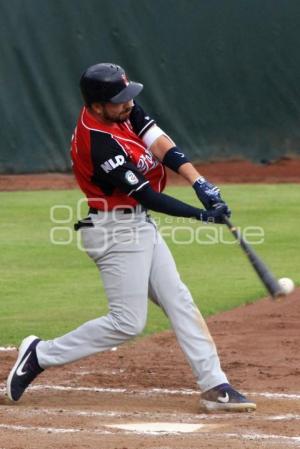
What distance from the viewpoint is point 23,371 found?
227 inches

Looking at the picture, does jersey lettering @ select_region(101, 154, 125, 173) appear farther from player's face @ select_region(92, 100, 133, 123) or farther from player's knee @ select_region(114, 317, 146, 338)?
player's knee @ select_region(114, 317, 146, 338)

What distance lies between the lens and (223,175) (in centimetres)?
1723

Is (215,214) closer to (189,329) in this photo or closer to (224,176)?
(189,329)

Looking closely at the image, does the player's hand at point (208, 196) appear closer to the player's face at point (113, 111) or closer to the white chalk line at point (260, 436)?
the player's face at point (113, 111)

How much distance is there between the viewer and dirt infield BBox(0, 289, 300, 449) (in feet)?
16.2

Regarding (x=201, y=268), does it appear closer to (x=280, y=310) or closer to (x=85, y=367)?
(x=280, y=310)

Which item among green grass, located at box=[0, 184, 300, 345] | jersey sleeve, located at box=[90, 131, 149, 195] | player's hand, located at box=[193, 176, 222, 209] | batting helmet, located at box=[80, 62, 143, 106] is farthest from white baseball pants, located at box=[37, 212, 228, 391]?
green grass, located at box=[0, 184, 300, 345]

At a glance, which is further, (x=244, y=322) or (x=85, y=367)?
(x=244, y=322)

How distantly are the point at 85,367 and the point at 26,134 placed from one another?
10.6 m

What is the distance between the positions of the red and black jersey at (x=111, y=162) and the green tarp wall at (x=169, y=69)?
443 inches

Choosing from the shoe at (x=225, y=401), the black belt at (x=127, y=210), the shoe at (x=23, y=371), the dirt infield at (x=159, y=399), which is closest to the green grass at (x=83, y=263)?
the dirt infield at (x=159, y=399)

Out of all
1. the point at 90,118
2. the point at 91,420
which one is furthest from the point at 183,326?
the point at 90,118

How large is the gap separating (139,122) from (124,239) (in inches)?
→ 24.4

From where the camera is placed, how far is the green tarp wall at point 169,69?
16828 millimetres
